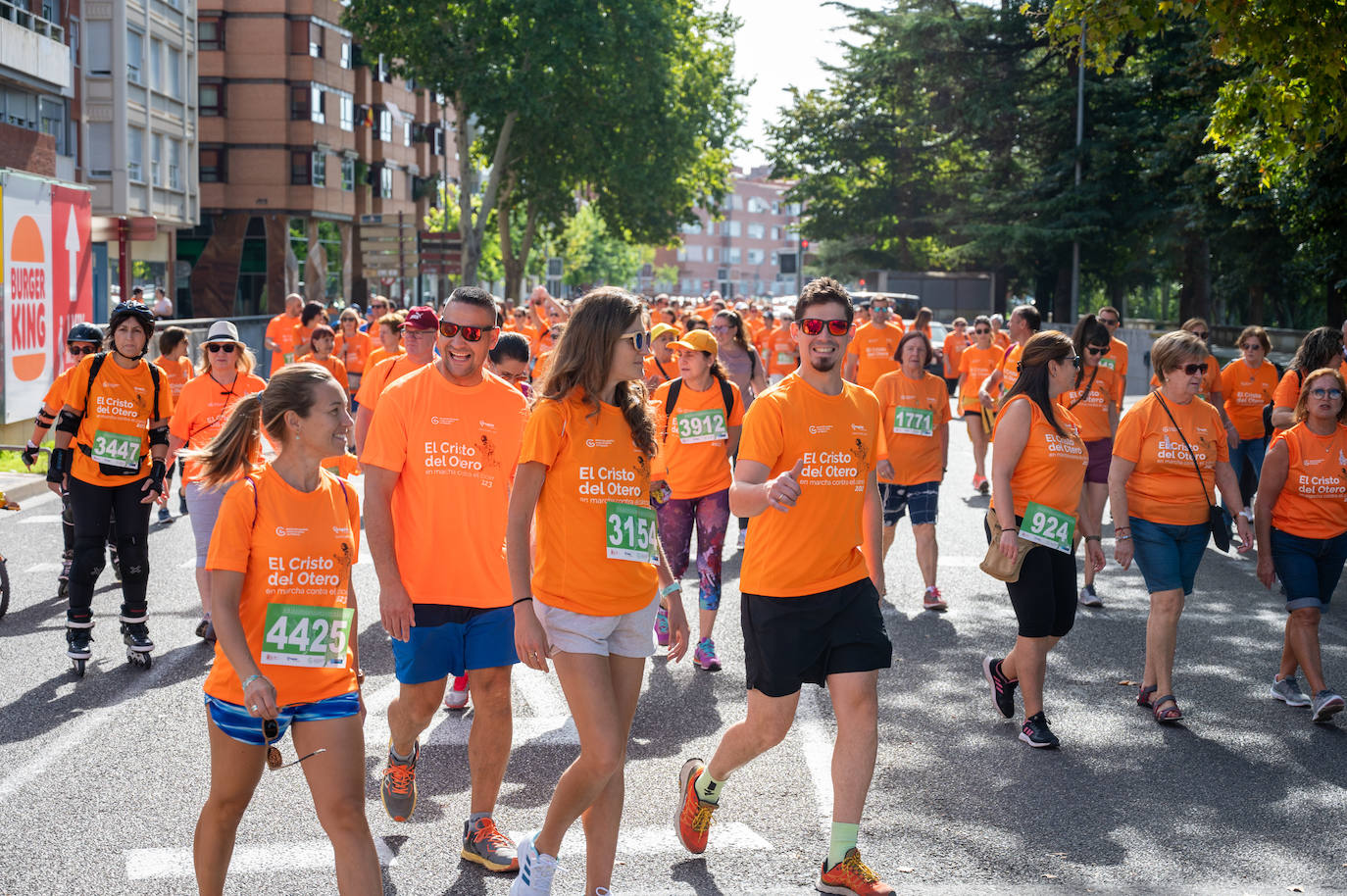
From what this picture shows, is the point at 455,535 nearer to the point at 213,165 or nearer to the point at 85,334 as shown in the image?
the point at 85,334

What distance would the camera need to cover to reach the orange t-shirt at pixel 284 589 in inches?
155

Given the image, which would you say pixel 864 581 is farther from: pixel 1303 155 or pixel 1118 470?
pixel 1303 155

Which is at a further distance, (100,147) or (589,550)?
(100,147)

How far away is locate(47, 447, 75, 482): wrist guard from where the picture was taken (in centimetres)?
791

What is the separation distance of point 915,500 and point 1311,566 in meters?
3.09

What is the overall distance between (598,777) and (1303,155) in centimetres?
1098

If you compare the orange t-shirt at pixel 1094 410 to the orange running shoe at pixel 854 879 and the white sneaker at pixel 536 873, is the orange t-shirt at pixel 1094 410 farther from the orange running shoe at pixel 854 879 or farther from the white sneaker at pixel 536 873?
the white sneaker at pixel 536 873

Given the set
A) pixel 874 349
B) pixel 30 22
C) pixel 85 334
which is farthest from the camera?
pixel 30 22

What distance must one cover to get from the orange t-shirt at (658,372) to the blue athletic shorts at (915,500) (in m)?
1.96

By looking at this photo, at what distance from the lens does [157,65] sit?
46.6 metres

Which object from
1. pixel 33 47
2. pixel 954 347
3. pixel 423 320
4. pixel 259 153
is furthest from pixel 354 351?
pixel 259 153

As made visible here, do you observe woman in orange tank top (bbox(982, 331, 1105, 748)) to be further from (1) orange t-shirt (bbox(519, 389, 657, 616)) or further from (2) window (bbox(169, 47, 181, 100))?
(2) window (bbox(169, 47, 181, 100))

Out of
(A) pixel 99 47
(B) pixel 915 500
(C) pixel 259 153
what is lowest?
(B) pixel 915 500

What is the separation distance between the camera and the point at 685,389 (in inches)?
334
